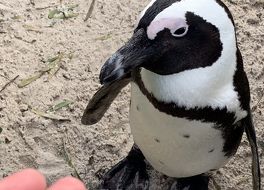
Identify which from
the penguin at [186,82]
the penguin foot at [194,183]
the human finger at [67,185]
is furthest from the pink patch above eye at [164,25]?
the penguin foot at [194,183]

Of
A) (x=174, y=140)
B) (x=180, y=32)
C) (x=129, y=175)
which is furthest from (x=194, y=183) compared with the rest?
(x=180, y=32)

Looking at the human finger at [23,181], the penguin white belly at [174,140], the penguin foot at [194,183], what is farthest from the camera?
the penguin foot at [194,183]

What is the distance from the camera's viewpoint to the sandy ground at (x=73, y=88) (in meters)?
1.78

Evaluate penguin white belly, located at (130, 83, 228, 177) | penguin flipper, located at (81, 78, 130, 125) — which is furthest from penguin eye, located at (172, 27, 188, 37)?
penguin flipper, located at (81, 78, 130, 125)

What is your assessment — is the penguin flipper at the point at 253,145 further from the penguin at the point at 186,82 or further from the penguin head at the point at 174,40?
the penguin head at the point at 174,40

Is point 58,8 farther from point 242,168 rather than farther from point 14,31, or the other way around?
point 242,168

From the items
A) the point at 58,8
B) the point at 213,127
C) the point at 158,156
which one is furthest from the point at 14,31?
the point at 213,127

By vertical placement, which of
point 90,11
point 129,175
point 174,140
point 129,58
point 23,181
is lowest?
point 129,175

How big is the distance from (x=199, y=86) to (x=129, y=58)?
14 centimetres

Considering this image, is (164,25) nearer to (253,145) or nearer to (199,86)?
(199,86)

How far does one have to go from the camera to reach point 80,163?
1.78m

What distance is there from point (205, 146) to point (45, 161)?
0.53 metres

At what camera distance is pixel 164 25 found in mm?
1206

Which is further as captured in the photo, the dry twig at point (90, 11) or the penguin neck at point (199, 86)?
the dry twig at point (90, 11)
